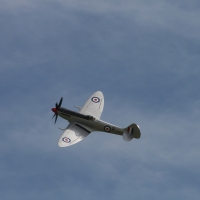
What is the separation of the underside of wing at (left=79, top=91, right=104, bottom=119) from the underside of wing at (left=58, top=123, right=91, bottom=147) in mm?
4347

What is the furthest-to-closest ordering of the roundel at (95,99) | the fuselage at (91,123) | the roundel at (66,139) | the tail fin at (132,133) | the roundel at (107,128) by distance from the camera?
the roundel at (95,99), the roundel at (107,128), the fuselage at (91,123), the tail fin at (132,133), the roundel at (66,139)

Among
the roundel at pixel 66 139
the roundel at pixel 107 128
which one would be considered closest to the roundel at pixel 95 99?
the roundel at pixel 107 128

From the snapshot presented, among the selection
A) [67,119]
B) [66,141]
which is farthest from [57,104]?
[66,141]

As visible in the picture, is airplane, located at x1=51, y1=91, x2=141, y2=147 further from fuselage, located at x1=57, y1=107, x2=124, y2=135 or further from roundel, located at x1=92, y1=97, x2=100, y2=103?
roundel, located at x1=92, y1=97, x2=100, y2=103

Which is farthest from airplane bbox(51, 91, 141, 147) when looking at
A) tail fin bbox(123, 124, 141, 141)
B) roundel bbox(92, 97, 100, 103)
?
roundel bbox(92, 97, 100, 103)

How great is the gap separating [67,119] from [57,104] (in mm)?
3682

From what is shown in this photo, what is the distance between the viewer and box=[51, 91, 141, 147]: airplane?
9869cm

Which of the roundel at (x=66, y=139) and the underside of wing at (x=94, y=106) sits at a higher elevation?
the underside of wing at (x=94, y=106)

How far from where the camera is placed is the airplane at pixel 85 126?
98.7 metres

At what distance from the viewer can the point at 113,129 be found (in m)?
101

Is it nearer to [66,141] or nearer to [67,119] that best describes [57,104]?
[67,119]

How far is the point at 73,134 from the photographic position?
329 ft

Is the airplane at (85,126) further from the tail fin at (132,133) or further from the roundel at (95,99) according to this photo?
the roundel at (95,99)

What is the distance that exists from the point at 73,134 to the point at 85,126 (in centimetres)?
291
